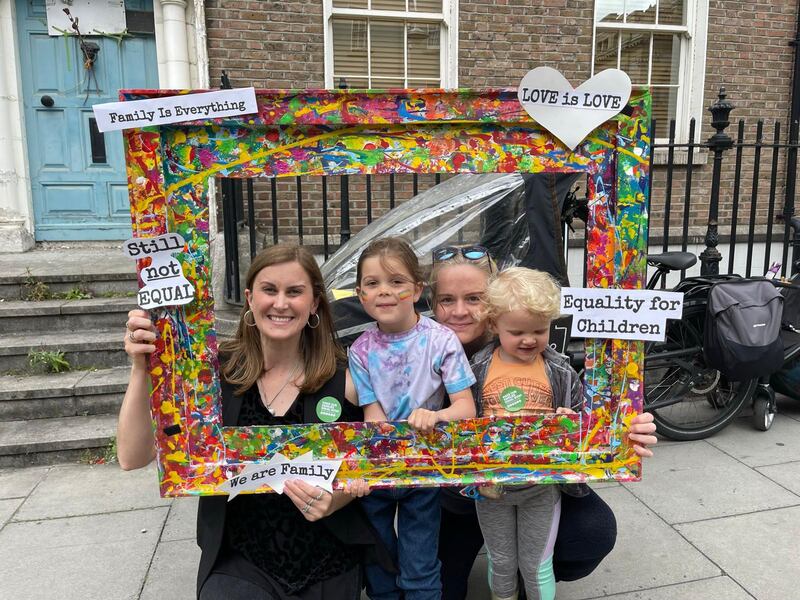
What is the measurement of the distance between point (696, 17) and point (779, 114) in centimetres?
166

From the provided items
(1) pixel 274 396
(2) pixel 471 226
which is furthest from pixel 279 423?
(2) pixel 471 226

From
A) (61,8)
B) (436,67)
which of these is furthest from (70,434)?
(436,67)

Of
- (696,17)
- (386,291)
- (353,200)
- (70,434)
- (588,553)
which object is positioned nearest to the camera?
(386,291)

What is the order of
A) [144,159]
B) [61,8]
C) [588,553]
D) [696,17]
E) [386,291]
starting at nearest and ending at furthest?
[144,159] → [386,291] → [588,553] → [61,8] → [696,17]

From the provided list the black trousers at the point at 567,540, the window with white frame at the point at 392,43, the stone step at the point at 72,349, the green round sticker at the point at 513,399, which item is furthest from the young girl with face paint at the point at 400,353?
the window with white frame at the point at 392,43

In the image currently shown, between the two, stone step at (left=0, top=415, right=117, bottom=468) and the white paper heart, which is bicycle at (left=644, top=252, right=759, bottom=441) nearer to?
the white paper heart

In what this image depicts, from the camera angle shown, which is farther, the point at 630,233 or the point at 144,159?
the point at 630,233

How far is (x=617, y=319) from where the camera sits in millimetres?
1546

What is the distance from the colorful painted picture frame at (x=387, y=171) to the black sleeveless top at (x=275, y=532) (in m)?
0.20

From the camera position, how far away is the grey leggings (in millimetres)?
1974

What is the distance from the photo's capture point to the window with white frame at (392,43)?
21.7ft

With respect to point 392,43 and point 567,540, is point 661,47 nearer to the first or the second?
point 392,43

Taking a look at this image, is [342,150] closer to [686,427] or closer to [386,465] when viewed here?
[386,465]

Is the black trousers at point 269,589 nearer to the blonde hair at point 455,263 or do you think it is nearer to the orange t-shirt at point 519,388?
the orange t-shirt at point 519,388
